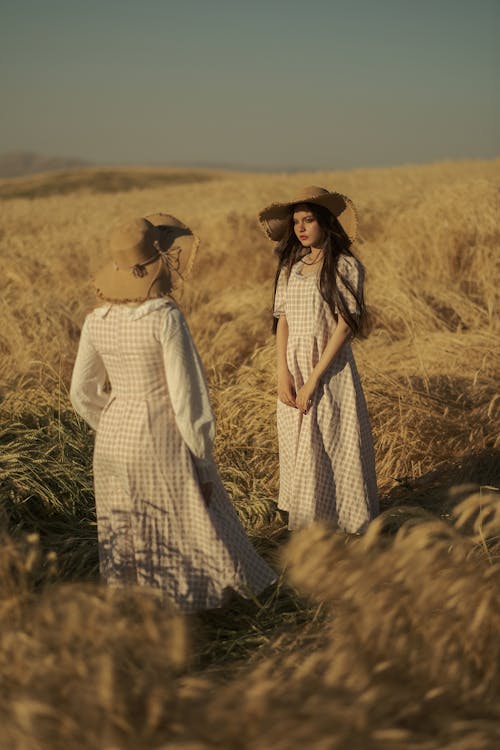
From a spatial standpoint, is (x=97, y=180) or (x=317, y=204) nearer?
(x=317, y=204)

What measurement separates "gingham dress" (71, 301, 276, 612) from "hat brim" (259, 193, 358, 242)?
1.24m

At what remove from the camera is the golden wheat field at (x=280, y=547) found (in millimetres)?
1755

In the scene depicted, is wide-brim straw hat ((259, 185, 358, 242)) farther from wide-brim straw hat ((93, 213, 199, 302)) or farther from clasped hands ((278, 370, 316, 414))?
wide-brim straw hat ((93, 213, 199, 302))

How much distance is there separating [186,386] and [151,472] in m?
0.36

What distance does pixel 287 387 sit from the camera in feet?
11.9

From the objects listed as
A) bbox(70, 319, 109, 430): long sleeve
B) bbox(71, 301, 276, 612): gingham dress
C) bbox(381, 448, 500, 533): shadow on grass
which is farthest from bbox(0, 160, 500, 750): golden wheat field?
bbox(70, 319, 109, 430): long sleeve

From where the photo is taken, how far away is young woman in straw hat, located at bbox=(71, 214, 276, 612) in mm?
2588

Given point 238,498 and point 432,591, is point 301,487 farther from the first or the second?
point 432,591

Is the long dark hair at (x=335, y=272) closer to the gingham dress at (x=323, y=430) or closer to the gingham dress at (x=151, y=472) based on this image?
the gingham dress at (x=323, y=430)

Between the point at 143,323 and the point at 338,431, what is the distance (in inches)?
54.9

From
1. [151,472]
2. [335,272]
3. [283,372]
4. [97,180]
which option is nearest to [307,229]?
[335,272]

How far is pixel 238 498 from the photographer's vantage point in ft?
14.4

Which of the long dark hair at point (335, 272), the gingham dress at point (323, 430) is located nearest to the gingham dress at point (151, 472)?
the gingham dress at point (323, 430)

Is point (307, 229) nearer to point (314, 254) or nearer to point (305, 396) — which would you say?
point (314, 254)
